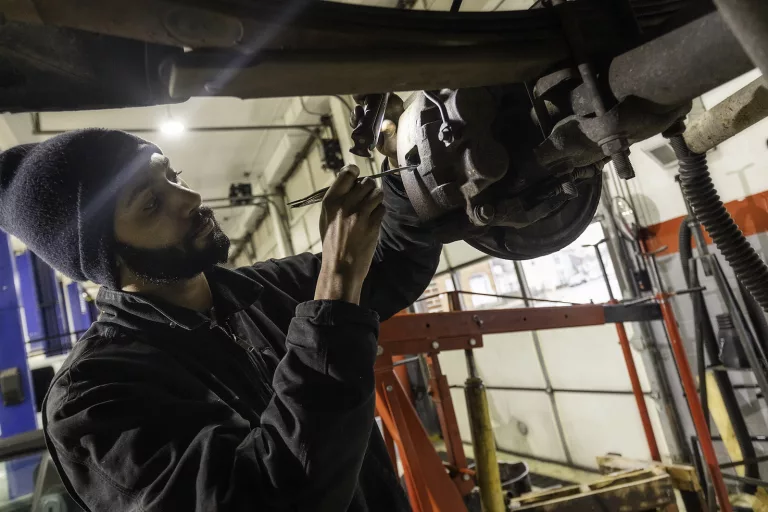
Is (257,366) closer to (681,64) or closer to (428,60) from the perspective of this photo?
(428,60)

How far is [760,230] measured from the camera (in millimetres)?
2346

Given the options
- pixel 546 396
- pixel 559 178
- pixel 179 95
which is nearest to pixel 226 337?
pixel 179 95

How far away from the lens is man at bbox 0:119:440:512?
695 millimetres

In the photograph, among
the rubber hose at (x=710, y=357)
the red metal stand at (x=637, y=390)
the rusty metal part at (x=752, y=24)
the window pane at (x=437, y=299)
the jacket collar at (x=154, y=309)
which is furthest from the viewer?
the window pane at (x=437, y=299)

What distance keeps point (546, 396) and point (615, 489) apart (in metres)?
1.80

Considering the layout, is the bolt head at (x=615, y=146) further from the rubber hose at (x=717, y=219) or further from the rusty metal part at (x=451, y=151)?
the rubber hose at (x=717, y=219)

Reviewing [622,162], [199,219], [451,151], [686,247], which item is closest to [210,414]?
[199,219]

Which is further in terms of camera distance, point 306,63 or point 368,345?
point 368,345

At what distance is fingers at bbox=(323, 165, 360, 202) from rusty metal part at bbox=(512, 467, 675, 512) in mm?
1918

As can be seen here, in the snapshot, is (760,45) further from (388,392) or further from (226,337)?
(388,392)

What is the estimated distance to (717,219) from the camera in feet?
3.50

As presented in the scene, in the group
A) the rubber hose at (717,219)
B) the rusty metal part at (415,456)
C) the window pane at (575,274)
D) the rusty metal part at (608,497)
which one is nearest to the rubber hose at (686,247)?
the window pane at (575,274)

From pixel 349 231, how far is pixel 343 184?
8 cm

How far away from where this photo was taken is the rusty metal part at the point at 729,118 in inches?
38.2
